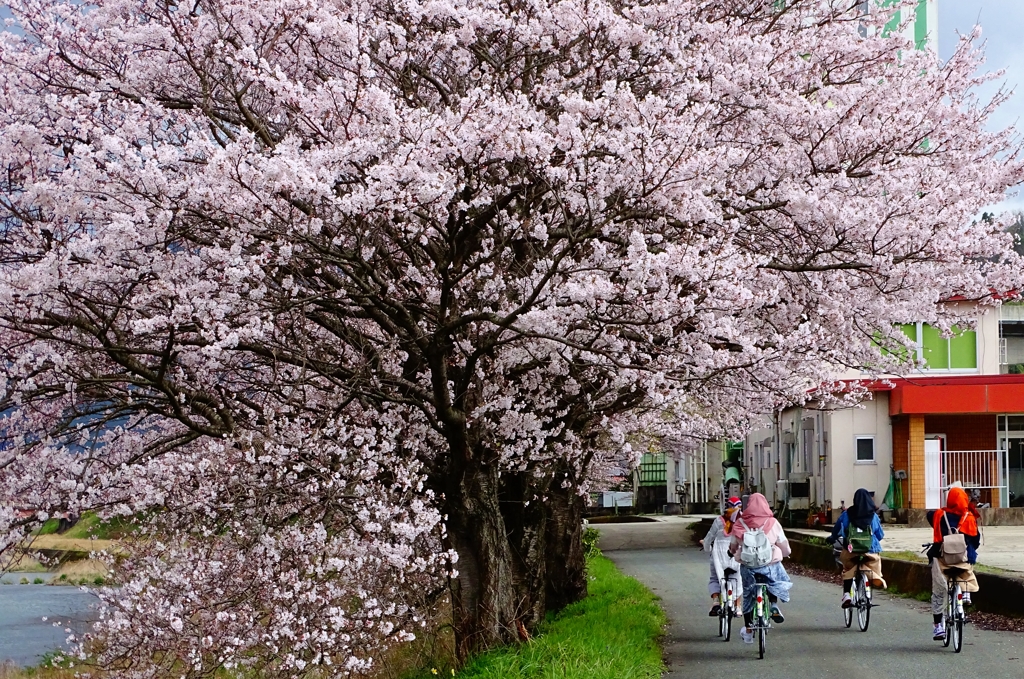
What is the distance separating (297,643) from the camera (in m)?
9.48

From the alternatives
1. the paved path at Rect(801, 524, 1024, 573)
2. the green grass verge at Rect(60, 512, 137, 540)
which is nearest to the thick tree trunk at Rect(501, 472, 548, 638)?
the green grass verge at Rect(60, 512, 137, 540)

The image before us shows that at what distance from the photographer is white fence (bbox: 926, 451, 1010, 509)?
→ 29.0 metres

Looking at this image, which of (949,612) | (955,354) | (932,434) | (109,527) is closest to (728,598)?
(949,612)

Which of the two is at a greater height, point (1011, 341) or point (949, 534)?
point (1011, 341)

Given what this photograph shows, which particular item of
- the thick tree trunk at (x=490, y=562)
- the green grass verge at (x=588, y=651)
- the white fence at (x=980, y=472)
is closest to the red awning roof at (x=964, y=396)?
the white fence at (x=980, y=472)

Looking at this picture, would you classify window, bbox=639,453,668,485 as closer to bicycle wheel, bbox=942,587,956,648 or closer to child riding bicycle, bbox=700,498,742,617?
child riding bicycle, bbox=700,498,742,617

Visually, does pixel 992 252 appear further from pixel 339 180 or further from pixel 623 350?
pixel 339 180

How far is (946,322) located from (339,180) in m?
7.44

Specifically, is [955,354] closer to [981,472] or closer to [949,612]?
[981,472]

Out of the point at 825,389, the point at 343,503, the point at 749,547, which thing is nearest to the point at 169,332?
the point at 343,503

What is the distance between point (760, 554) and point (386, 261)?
17.6 feet

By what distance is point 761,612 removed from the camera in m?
11.5

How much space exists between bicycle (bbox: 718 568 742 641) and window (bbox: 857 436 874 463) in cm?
1876

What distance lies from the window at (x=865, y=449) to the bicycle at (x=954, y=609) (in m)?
19.9
